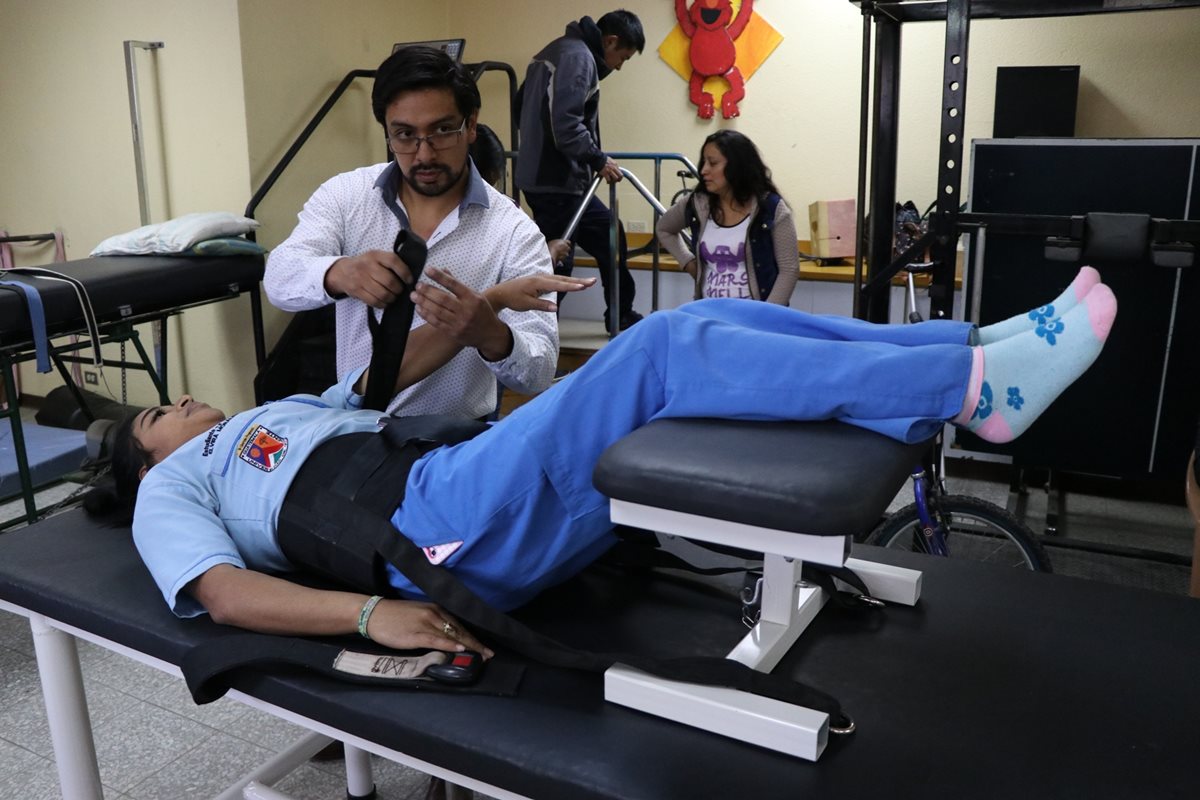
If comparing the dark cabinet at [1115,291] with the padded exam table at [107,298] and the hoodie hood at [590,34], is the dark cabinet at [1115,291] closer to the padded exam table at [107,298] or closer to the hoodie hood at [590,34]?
the hoodie hood at [590,34]

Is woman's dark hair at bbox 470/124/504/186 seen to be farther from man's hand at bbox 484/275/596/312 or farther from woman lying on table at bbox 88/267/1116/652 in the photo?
woman lying on table at bbox 88/267/1116/652

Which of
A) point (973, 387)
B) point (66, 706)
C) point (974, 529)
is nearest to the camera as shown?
point (973, 387)

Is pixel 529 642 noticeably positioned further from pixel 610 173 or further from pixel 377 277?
pixel 610 173

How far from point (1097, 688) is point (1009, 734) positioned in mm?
180

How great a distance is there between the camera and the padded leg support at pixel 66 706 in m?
1.61

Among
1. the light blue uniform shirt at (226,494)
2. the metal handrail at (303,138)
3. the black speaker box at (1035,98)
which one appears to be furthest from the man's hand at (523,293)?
the black speaker box at (1035,98)

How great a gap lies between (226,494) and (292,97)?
3227 millimetres

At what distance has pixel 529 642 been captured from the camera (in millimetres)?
1309

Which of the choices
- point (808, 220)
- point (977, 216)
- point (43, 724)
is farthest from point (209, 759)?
point (808, 220)

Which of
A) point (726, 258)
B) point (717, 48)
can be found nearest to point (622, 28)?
point (726, 258)

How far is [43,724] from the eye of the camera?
2217mm

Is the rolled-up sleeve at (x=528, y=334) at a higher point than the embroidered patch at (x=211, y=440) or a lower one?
higher

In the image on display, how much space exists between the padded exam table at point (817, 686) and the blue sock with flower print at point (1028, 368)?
0.14 meters

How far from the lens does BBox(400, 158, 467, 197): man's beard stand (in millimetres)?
2010
